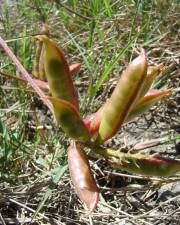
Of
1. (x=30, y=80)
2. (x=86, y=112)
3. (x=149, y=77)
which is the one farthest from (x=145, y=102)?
(x=86, y=112)

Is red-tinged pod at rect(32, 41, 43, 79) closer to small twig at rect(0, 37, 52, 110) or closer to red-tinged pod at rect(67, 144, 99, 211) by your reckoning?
small twig at rect(0, 37, 52, 110)

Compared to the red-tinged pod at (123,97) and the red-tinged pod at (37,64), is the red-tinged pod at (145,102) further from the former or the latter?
the red-tinged pod at (37,64)

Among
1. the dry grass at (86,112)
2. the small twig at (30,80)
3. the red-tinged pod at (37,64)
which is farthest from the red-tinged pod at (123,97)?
the red-tinged pod at (37,64)

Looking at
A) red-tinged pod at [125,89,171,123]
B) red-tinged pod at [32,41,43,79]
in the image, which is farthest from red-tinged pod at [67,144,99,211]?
red-tinged pod at [32,41,43,79]

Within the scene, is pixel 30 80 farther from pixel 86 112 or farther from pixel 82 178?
pixel 86 112

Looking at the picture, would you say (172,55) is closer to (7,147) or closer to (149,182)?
(149,182)

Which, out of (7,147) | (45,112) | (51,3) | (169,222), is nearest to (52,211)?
(7,147)

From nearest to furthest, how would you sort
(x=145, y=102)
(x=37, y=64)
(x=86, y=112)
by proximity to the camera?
1. (x=145, y=102)
2. (x=86, y=112)
3. (x=37, y=64)
